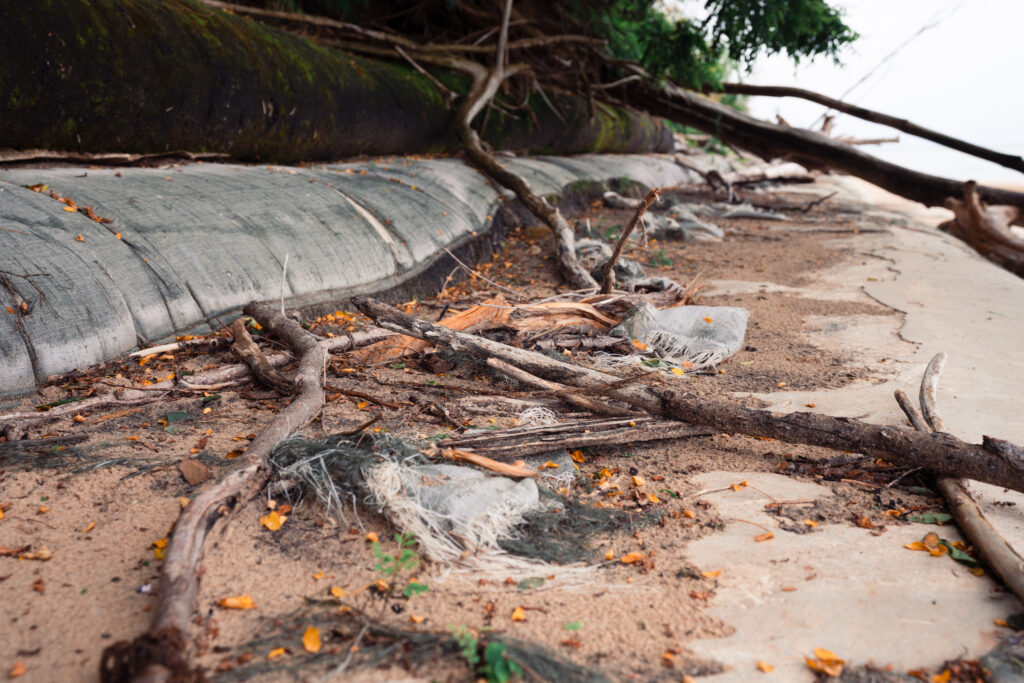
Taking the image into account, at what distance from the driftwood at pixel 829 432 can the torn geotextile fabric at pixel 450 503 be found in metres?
0.50

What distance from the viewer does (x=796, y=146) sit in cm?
907

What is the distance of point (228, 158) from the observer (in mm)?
4641

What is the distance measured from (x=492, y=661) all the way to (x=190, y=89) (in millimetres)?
3847

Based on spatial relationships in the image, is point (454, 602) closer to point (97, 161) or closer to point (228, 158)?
point (97, 161)

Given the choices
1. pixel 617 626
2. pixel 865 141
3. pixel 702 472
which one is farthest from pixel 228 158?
pixel 865 141

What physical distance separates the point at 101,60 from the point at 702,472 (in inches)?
135

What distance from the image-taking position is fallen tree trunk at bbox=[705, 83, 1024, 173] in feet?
24.2

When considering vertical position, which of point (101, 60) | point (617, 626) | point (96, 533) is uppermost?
point (101, 60)

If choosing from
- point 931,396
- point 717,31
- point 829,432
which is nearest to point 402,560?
point 829,432

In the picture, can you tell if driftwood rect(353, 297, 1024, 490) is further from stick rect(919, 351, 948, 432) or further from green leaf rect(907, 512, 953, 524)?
stick rect(919, 351, 948, 432)

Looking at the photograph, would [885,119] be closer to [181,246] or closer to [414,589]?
[181,246]

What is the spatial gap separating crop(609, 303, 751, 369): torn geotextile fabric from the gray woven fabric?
147 centimetres

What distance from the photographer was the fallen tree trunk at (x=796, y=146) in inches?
311

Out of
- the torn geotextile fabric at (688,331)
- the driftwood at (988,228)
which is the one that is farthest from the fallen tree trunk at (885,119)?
the torn geotextile fabric at (688,331)
